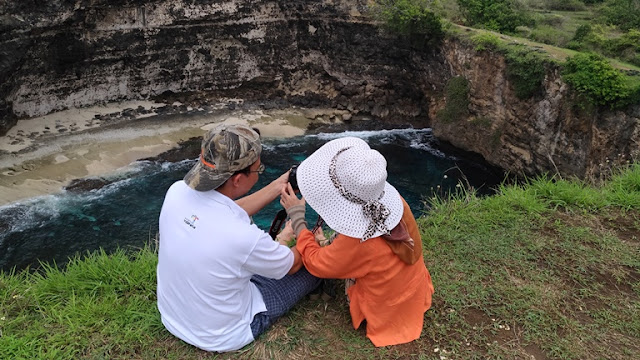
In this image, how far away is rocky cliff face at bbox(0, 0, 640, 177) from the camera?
14.4 meters

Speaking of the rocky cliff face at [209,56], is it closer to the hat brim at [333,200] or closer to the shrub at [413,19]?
the shrub at [413,19]

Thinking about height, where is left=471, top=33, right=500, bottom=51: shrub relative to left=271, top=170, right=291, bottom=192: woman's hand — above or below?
below

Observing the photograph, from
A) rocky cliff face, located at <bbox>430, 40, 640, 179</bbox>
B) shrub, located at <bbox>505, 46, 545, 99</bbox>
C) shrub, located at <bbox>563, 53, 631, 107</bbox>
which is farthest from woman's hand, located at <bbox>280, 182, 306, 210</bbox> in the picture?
shrub, located at <bbox>505, 46, 545, 99</bbox>

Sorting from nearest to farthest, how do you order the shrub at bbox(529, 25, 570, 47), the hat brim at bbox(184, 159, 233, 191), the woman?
the hat brim at bbox(184, 159, 233, 191)
the woman
the shrub at bbox(529, 25, 570, 47)

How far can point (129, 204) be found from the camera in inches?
527

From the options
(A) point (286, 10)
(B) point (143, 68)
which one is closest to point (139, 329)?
(B) point (143, 68)

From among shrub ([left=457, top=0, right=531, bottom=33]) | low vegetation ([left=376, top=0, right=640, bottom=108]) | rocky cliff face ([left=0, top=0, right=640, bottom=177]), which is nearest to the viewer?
low vegetation ([left=376, top=0, right=640, bottom=108])

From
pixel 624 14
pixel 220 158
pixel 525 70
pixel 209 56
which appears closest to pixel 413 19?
pixel 525 70

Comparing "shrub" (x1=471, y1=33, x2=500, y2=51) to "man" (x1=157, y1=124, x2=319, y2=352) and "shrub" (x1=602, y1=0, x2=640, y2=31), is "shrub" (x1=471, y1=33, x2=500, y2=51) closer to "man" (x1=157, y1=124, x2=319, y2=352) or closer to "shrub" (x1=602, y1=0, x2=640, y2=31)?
"shrub" (x1=602, y1=0, x2=640, y2=31)

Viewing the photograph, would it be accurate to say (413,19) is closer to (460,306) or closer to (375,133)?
(375,133)

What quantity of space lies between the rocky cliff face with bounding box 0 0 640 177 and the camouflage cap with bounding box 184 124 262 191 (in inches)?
494

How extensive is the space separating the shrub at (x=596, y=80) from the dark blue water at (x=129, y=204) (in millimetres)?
4096

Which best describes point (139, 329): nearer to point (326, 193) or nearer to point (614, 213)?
point (326, 193)

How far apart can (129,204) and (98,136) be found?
178 inches
